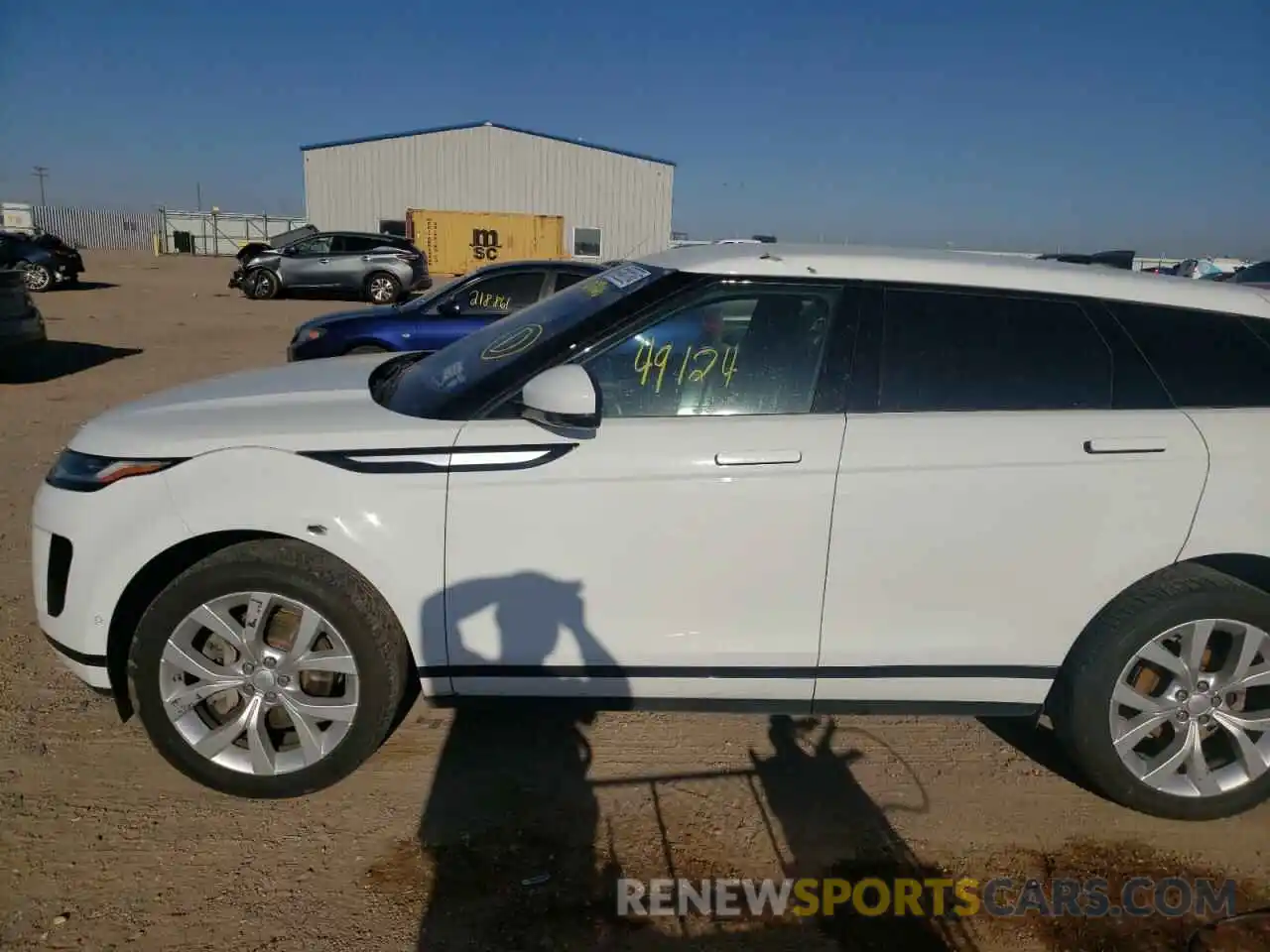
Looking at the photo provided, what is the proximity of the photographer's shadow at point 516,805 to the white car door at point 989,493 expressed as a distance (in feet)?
2.84

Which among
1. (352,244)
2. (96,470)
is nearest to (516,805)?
(96,470)

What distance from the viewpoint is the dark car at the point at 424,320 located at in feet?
26.4

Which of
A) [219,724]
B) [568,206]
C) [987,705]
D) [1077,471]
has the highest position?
[568,206]

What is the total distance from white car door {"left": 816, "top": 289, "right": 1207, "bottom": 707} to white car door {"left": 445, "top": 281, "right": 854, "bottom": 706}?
135 mm

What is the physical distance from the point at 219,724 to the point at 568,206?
3550 centimetres

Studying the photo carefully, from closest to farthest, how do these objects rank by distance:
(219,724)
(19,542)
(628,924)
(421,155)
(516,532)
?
(628,924) < (516,532) < (219,724) < (19,542) < (421,155)

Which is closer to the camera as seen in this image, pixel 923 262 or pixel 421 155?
pixel 923 262

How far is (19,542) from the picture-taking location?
4828mm

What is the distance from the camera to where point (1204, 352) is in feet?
9.30

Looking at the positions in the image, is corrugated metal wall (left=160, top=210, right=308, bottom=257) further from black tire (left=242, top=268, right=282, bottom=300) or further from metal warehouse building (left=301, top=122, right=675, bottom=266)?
black tire (left=242, top=268, right=282, bottom=300)

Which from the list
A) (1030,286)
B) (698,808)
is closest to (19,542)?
(698,808)

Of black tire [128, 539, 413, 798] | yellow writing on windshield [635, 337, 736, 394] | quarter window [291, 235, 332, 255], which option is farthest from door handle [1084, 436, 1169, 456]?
quarter window [291, 235, 332, 255]

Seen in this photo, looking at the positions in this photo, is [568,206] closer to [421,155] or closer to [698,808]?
[421,155]

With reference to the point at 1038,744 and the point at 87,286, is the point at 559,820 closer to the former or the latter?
the point at 1038,744
